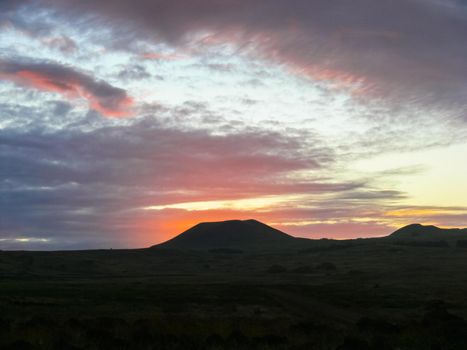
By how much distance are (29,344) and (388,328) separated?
19536mm

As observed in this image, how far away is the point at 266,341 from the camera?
23.0 meters

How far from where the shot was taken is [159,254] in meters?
181

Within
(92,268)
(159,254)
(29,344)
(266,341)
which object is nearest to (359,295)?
(266,341)

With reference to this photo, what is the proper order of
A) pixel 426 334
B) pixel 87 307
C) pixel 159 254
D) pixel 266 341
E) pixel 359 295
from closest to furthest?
pixel 266 341
pixel 426 334
pixel 87 307
pixel 359 295
pixel 159 254

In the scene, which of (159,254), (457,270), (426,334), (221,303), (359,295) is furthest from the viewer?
(159,254)

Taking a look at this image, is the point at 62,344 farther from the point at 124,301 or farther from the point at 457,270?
the point at 457,270

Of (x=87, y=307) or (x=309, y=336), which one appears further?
(x=87, y=307)

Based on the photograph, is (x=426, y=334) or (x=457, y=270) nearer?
(x=426, y=334)

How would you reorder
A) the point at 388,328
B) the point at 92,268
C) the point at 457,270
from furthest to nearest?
the point at 92,268 → the point at 457,270 → the point at 388,328

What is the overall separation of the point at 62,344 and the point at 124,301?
1098 inches

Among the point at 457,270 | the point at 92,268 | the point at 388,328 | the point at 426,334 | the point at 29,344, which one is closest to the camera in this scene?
the point at 29,344

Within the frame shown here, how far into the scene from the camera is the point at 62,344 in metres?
21.0

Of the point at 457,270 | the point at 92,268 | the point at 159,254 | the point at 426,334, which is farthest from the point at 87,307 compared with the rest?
the point at 159,254

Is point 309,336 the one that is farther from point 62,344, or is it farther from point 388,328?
point 62,344
